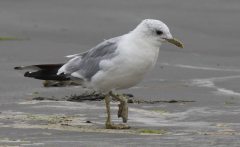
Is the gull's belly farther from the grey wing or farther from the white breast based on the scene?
the grey wing

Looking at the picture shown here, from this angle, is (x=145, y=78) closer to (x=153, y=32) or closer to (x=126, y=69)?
(x=153, y=32)

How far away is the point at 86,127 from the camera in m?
6.17

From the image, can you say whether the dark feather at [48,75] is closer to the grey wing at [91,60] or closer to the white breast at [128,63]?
the grey wing at [91,60]

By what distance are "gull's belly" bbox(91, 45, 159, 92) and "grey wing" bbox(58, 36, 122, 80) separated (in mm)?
165

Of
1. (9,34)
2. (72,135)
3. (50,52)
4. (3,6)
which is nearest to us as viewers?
(72,135)

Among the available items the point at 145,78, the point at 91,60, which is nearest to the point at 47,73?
the point at 91,60

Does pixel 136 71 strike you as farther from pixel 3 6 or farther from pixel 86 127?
Result: pixel 3 6

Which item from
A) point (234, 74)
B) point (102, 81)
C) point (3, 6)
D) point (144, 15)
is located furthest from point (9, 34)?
point (102, 81)

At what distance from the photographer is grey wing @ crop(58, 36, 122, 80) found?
21.0 ft

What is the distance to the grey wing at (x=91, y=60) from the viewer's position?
6410 mm

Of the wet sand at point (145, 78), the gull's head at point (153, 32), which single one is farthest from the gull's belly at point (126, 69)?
the wet sand at point (145, 78)

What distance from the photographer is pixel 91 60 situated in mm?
6758

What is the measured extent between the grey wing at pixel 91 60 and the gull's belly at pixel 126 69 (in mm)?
165

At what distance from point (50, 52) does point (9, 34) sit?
10.5 ft
